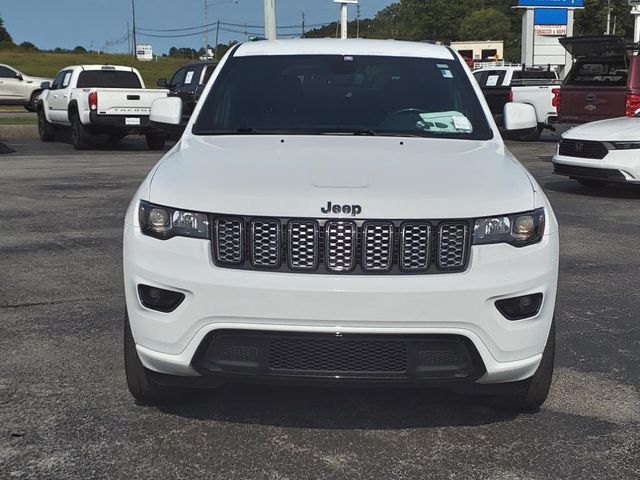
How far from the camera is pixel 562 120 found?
1536 centimetres

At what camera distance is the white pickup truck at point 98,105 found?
1638 cm

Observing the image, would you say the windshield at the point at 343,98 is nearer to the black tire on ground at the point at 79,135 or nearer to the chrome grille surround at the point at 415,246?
the chrome grille surround at the point at 415,246

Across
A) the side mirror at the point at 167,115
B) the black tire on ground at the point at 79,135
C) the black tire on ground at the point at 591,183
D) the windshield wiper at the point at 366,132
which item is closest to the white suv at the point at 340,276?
the windshield wiper at the point at 366,132

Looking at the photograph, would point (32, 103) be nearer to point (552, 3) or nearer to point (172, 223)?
point (552, 3)

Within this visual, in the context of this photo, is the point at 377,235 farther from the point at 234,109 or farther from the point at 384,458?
the point at 234,109

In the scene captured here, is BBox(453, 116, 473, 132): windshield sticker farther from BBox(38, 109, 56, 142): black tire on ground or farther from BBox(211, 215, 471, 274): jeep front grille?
BBox(38, 109, 56, 142): black tire on ground

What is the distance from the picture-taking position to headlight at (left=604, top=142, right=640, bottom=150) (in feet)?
33.1

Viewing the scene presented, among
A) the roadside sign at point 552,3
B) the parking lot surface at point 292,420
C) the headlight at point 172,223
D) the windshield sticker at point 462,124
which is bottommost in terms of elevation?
the parking lot surface at point 292,420

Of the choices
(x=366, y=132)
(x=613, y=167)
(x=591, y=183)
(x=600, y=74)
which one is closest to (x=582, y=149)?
(x=613, y=167)

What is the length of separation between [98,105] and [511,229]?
1457cm

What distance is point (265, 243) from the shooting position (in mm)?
3049

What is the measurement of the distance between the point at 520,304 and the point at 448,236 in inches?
16.2

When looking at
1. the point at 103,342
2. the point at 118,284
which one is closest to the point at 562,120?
the point at 118,284

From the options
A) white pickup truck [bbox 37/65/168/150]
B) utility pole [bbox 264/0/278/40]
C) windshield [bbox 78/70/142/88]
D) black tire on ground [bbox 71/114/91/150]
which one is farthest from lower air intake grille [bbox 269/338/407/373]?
utility pole [bbox 264/0/278/40]
